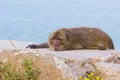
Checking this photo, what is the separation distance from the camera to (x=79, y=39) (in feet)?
26.8

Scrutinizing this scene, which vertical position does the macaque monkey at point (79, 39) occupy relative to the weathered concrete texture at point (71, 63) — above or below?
below

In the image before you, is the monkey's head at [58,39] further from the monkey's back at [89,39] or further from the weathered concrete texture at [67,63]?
the weathered concrete texture at [67,63]

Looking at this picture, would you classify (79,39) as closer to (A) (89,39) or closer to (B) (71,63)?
(A) (89,39)

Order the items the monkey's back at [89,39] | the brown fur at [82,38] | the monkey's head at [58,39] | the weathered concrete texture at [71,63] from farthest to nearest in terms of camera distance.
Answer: the monkey's back at [89,39], the brown fur at [82,38], the monkey's head at [58,39], the weathered concrete texture at [71,63]

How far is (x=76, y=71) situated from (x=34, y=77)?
499mm

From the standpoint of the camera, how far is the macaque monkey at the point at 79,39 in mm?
7793

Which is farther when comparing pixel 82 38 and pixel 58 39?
pixel 82 38

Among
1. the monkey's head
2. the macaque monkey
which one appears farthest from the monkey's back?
the monkey's head

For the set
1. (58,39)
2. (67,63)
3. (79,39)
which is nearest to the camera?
(67,63)

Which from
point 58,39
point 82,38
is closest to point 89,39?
point 82,38

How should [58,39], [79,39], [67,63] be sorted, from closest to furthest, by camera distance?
[67,63]
[58,39]
[79,39]

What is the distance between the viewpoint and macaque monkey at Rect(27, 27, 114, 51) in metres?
7.79

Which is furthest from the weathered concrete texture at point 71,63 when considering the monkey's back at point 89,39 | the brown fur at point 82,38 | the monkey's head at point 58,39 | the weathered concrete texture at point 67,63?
the monkey's back at point 89,39

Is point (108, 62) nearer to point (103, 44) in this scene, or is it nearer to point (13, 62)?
point (13, 62)
